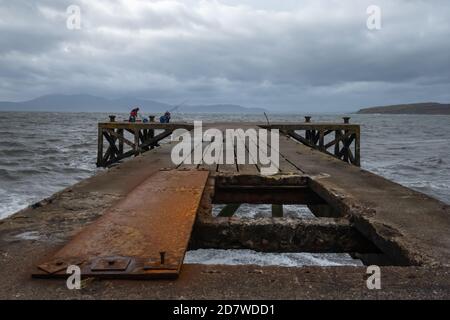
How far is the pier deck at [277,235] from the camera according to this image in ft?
6.13

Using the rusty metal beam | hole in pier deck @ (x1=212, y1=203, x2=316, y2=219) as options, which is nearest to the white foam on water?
hole in pier deck @ (x1=212, y1=203, x2=316, y2=219)

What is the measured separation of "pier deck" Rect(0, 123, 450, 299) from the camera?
187cm

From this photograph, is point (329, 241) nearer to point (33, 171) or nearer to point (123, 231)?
point (123, 231)

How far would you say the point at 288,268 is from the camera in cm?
213

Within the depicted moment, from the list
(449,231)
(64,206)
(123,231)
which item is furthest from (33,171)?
(449,231)

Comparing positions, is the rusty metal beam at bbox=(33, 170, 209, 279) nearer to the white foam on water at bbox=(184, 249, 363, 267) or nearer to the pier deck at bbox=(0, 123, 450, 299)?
the pier deck at bbox=(0, 123, 450, 299)

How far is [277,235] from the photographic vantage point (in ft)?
10.3

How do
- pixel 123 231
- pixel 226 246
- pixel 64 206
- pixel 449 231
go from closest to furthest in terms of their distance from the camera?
pixel 123 231
pixel 449 231
pixel 226 246
pixel 64 206

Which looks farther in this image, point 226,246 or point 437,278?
point 226,246

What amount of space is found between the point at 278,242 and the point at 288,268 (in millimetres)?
1000

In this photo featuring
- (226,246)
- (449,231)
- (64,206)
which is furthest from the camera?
(64,206)

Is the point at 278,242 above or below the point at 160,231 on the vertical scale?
below

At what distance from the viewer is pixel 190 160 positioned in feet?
21.4

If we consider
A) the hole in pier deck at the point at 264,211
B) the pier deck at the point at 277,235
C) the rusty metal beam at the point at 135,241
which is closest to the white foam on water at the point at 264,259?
the pier deck at the point at 277,235
